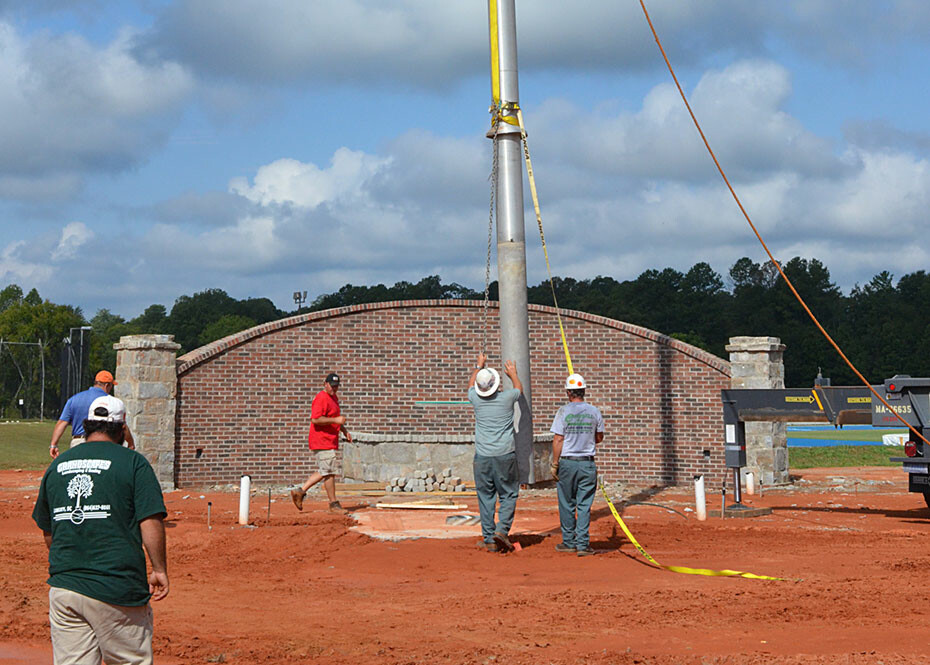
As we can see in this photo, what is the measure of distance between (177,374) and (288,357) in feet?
6.89

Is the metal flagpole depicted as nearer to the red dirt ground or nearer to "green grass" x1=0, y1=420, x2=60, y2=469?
the red dirt ground

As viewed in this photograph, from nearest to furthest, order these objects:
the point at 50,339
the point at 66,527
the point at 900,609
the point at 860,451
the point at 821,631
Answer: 1. the point at 66,527
2. the point at 821,631
3. the point at 900,609
4. the point at 860,451
5. the point at 50,339

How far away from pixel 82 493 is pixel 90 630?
61 centimetres

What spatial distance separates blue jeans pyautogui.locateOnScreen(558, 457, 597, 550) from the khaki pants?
598cm

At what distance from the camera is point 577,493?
998 centimetres

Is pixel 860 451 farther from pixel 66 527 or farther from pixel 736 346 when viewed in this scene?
pixel 66 527

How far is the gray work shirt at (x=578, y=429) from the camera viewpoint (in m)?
9.91

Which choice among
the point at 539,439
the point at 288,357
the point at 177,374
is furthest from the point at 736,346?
the point at 177,374

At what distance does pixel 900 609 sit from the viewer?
7176 mm

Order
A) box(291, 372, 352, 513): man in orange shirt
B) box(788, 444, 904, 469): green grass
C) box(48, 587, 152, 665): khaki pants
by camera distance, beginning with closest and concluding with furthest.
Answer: box(48, 587, 152, 665): khaki pants, box(291, 372, 352, 513): man in orange shirt, box(788, 444, 904, 469): green grass

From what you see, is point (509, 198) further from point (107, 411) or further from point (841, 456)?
point (841, 456)

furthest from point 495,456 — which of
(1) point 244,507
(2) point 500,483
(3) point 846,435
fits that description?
(3) point 846,435

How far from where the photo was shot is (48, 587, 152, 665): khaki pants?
172 inches

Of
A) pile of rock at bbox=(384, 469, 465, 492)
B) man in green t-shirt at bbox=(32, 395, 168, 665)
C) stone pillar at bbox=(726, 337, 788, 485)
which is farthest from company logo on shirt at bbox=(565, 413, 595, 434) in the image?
stone pillar at bbox=(726, 337, 788, 485)
